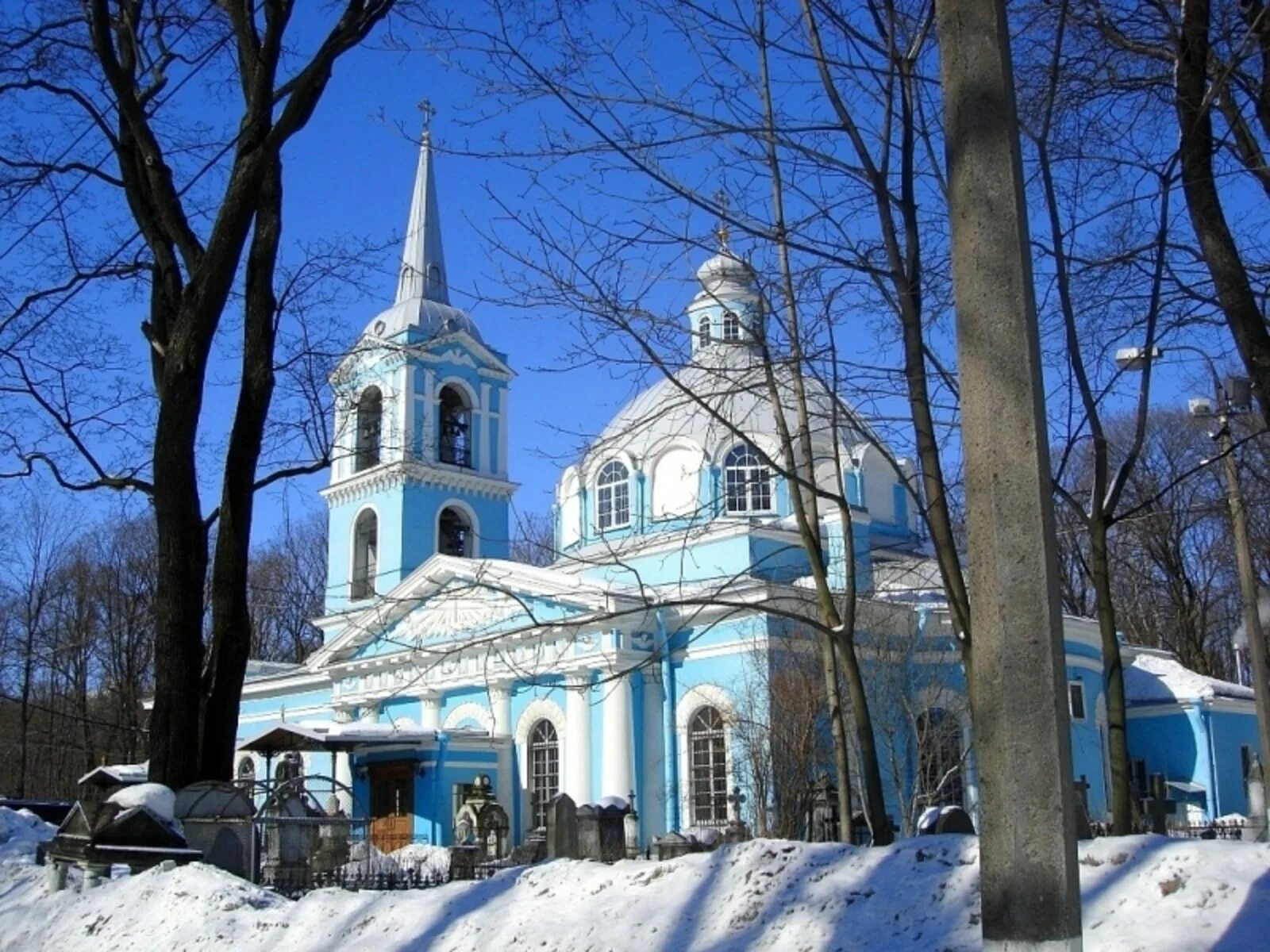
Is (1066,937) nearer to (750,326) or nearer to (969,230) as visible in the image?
(969,230)

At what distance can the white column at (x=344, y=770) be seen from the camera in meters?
31.0

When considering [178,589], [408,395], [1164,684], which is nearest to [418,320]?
[408,395]

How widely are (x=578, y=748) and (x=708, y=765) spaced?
2.64 m

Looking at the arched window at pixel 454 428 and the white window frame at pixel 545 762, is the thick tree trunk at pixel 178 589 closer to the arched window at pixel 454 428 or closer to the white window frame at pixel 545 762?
the white window frame at pixel 545 762

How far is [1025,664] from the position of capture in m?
3.97

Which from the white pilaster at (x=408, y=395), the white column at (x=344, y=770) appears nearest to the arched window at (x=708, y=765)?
the white column at (x=344, y=770)

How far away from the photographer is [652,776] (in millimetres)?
27641

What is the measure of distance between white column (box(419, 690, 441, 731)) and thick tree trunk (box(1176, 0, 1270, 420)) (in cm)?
2394

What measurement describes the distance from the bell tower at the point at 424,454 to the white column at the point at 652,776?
668 centimetres

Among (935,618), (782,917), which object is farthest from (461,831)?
(782,917)

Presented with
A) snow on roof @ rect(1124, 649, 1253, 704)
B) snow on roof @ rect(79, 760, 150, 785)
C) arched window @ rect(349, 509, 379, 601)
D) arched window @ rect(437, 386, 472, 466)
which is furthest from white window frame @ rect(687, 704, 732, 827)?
snow on roof @ rect(1124, 649, 1253, 704)

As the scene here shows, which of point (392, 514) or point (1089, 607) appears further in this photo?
point (1089, 607)

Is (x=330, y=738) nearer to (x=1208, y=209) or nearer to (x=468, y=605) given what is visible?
(x=468, y=605)

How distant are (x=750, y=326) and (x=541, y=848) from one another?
45.2 feet
